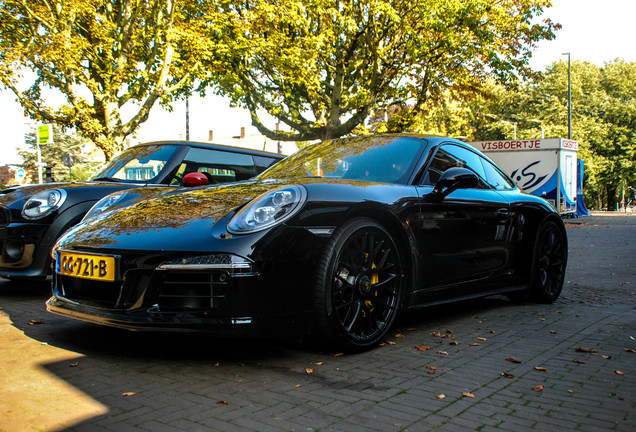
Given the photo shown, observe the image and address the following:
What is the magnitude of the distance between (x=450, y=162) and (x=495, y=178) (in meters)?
0.83

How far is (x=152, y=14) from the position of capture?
815 inches

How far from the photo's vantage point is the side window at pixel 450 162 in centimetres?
464

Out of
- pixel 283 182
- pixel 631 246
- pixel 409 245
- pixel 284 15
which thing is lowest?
pixel 631 246

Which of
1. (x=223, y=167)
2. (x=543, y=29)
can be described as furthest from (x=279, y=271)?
(x=543, y=29)

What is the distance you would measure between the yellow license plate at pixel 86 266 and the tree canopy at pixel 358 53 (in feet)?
57.5

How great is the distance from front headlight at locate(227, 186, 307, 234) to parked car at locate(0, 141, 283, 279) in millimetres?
1940

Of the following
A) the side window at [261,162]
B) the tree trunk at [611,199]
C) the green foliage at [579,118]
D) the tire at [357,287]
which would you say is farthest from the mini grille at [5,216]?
the tree trunk at [611,199]

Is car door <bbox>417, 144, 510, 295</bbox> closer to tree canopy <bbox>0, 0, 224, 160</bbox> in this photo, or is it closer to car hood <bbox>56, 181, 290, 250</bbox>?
car hood <bbox>56, 181, 290, 250</bbox>

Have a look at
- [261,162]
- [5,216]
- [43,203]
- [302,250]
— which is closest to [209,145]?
[261,162]

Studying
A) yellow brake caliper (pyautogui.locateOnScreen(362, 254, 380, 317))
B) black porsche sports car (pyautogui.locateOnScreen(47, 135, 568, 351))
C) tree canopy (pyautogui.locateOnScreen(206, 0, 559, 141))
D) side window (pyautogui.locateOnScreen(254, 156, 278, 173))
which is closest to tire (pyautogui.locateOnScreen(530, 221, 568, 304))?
black porsche sports car (pyautogui.locateOnScreen(47, 135, 568, 351))

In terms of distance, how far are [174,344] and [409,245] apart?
165cm

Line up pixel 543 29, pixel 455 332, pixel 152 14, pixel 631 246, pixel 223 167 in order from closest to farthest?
1. pixel 455 332
2. pixel 223 167
3. pixel 631 246
4. pixel 152 14
5. pixel 543 29

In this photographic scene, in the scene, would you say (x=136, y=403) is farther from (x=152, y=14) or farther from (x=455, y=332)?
(x=152, y=14)

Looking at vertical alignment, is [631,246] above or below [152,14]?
below
